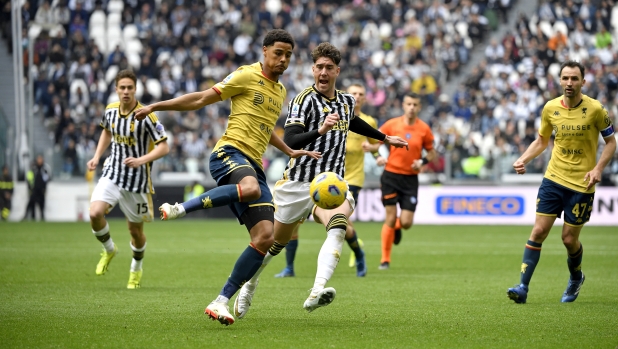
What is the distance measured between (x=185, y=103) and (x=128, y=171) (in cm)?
415

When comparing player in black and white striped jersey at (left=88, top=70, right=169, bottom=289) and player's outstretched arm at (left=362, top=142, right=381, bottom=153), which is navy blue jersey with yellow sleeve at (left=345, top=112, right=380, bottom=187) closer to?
player's outstretched arm at (left=362, top=142, right=381, bottom=153)

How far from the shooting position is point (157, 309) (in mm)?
8633

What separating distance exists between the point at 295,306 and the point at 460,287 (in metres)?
2.80

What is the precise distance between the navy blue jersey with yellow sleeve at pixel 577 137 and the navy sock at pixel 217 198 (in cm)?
391

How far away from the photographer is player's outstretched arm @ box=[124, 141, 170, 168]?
10.4 meters

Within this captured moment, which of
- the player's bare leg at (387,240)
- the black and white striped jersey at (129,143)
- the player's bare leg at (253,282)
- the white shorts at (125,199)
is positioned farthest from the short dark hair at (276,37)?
the player's bare leg at (387,240)

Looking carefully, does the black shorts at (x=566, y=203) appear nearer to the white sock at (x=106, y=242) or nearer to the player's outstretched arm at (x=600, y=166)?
the player's outstretched arm at (x=600, y=166)

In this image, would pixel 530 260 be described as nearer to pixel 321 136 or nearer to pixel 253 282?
pixel 321 136

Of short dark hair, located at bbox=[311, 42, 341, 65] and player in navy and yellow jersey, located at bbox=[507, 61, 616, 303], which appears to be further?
player in navy and yellow jersey, located at bbox=[507, 61, 616, 303]

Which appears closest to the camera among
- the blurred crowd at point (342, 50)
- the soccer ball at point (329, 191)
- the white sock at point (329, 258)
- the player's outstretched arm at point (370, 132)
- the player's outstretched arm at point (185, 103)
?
the player's outstretched arm at point (185, 103)

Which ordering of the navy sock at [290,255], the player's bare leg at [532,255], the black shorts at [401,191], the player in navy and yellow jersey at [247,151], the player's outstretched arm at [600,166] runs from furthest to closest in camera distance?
the black shorts at [401,191]
the navy sock at [290,255]
the player's bare leg at [532,255]
the player's outstretched arm at [600,166]
the player in navy and yellow jersey at [247,151]

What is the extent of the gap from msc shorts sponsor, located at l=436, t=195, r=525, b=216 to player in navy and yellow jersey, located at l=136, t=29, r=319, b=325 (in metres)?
18.2

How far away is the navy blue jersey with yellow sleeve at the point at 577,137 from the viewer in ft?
Result: 30.9

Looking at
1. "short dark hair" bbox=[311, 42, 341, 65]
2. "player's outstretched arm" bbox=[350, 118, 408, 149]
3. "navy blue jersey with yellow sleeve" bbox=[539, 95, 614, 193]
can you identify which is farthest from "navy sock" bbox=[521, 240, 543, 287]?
"short dark hair" bbox=[311, 42, 341, 65]
